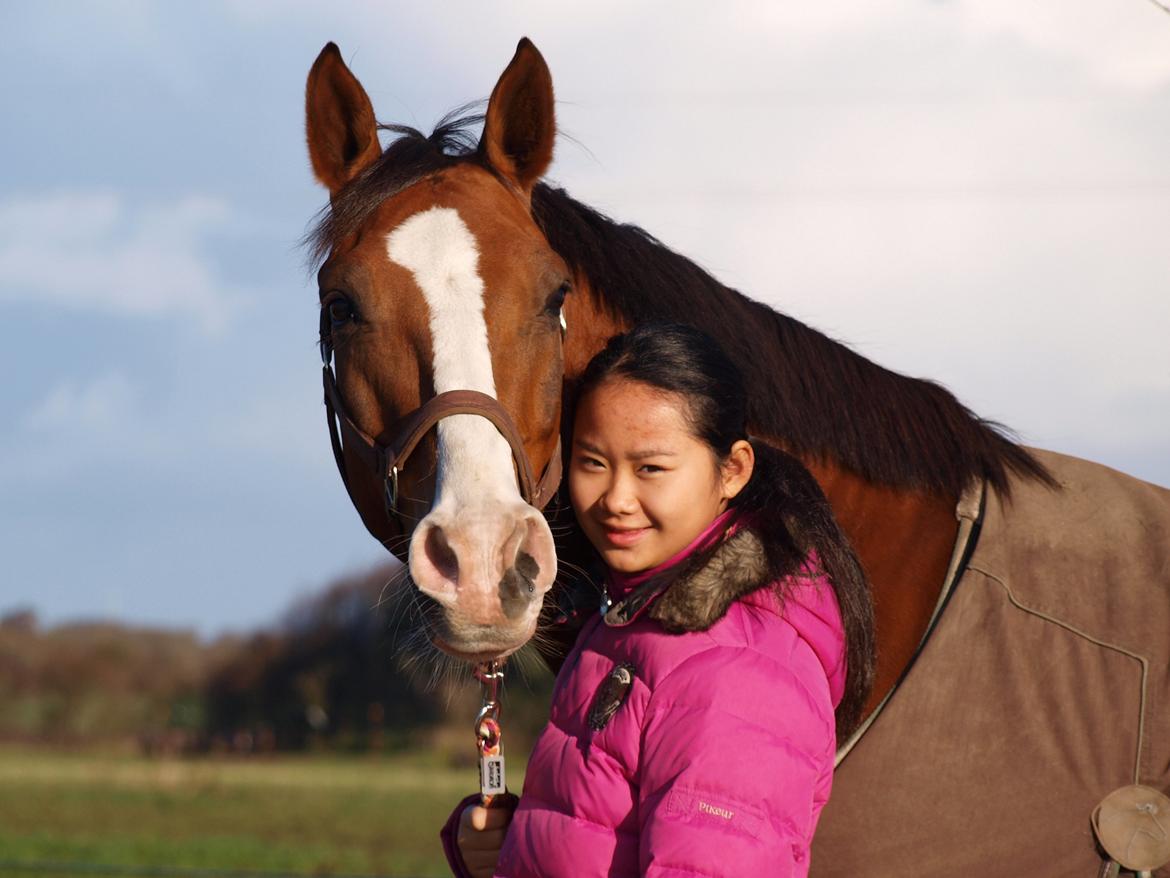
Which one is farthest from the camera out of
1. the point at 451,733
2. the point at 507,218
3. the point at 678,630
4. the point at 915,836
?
the point at 451,733

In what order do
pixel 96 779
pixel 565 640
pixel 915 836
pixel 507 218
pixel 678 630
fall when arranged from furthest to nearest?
pixel 96 779
pixel 565 640
pixel 507 218
pixel 915 836
pixel 678 630

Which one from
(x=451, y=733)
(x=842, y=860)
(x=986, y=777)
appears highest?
(x=986, y=777)

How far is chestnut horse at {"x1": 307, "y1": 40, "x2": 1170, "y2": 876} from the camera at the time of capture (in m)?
2.54

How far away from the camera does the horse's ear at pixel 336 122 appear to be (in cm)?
299

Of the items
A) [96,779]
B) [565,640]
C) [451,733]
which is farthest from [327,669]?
[565,640]

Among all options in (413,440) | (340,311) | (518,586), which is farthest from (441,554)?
(340,311)

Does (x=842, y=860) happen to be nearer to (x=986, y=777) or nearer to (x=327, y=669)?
(x=986, y=777)

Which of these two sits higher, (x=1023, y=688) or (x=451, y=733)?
(x=1023, y=688)

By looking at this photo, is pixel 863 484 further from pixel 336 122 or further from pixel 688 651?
pixel 336 122

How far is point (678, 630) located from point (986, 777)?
2.96ft

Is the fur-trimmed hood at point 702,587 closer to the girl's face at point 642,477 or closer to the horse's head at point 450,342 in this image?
the girl's face at point 642,477

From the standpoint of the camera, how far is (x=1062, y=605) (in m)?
2.64

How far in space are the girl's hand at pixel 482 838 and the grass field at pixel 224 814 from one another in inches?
243

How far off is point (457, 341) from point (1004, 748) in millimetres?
1394
